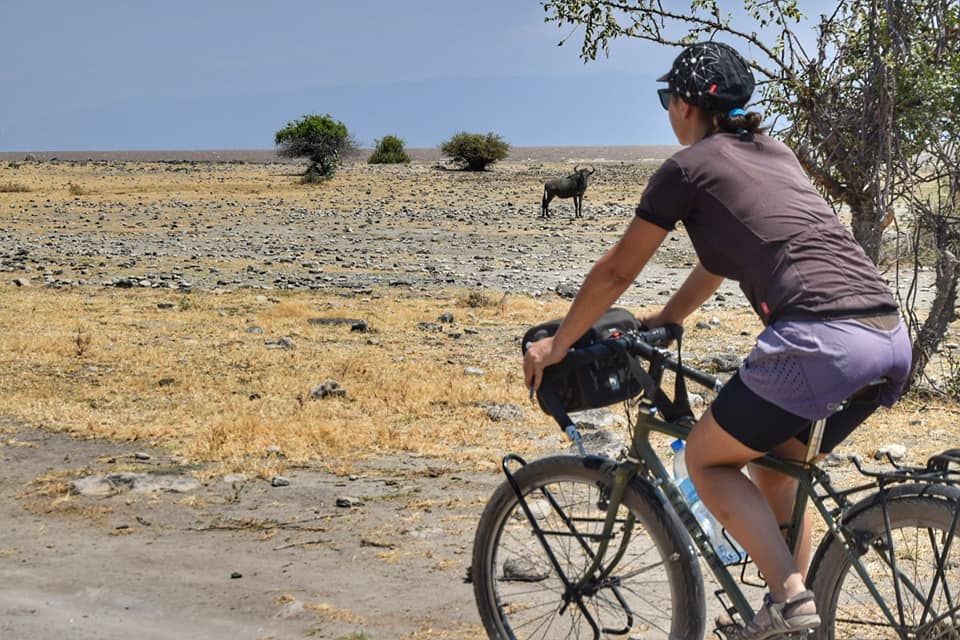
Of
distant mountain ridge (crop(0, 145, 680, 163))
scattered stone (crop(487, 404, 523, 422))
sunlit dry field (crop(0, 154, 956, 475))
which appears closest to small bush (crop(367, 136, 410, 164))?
distant mountain ridge (crop(0, 145, 680, 163))

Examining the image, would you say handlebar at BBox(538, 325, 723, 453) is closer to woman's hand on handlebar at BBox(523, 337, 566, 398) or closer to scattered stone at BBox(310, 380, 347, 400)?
woman's hand on handlebar at BBox(523, 337, 566, 398)

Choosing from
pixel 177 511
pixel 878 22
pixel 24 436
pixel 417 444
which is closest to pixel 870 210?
pixel 878 22

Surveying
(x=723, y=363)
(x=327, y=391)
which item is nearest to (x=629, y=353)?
(x=327, y=391)

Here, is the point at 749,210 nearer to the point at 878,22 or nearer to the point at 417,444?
the point at 417,444

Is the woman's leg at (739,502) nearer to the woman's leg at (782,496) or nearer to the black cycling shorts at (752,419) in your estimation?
the black cycling shorts at (752,419)

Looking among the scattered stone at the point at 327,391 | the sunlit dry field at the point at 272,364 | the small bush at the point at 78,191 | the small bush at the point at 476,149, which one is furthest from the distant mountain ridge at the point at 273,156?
the scattered stone at the point at 327,391

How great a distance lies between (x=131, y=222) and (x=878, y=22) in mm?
22174

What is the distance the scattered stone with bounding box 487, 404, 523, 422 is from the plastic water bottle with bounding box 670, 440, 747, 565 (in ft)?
13.7

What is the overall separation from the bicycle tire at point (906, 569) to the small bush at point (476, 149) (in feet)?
176

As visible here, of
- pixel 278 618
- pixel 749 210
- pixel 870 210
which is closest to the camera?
pixel 749 210

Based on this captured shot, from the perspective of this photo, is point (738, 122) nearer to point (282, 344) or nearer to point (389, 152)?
point (282, 344)

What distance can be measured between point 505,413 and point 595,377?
4.43 meters

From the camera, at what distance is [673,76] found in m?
3.09

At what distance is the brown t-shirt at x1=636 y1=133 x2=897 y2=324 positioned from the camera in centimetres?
287
